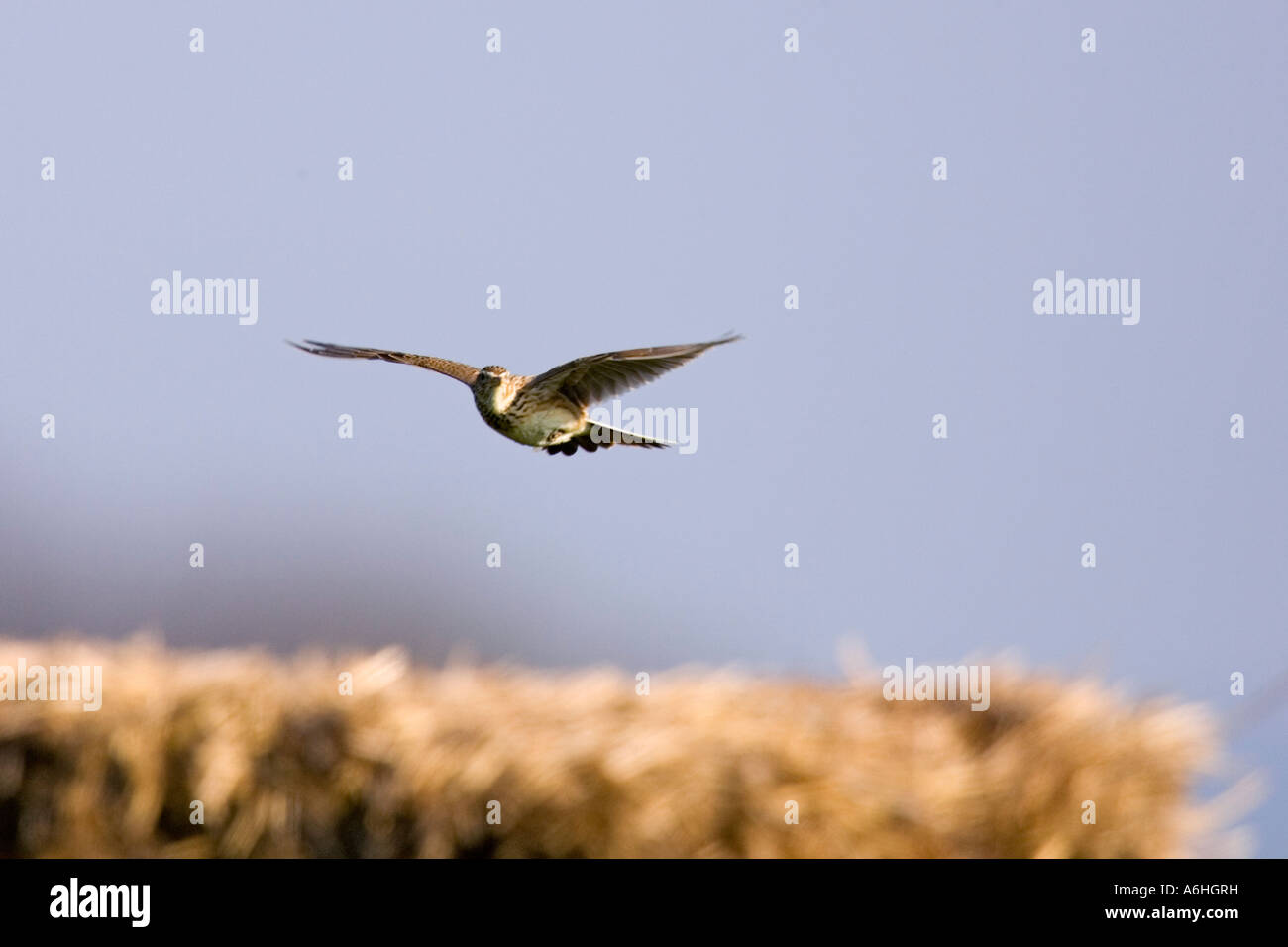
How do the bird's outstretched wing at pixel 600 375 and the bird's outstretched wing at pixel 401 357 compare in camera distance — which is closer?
the bird's outstretched wing at pixel 600 375

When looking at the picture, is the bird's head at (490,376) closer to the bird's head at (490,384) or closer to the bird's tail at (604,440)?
the bird's head at (490,384)

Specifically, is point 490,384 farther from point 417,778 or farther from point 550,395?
point 417,778

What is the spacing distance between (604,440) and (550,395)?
0.30 meters

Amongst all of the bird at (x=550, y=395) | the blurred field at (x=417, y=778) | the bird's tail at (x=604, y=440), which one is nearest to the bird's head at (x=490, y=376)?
the bird at (x=550, y=395)

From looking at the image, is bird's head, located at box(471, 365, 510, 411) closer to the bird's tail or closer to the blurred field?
the bird's tail

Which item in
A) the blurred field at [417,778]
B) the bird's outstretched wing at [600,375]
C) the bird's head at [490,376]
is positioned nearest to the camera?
the blurred field at [417,778]

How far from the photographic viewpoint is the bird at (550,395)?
3861mm

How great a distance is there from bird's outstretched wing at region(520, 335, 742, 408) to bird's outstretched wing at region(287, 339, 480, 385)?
1.44 ft

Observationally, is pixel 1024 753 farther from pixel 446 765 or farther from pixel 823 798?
pixel 446 765

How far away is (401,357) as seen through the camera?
13.9 ft

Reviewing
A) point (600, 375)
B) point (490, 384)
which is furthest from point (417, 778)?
point (490, 384)

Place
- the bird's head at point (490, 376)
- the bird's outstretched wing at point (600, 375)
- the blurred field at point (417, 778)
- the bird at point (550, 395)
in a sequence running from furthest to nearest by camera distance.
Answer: the bird's head at point (490, 376)
the bird at point (550, 395)
the bird's outstretched wing at point (600, 375)
the blurred field at point (417, 778)
